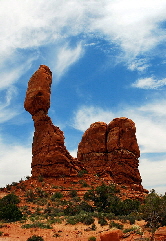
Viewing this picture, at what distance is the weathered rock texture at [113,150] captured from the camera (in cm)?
5038

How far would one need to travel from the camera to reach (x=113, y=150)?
2088 inches

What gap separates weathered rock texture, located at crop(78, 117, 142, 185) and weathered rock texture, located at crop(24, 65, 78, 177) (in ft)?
37.2

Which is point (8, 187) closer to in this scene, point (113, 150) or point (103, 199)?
point (103, 199)

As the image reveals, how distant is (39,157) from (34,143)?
300 centimetres

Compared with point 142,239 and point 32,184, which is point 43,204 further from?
point 142,239

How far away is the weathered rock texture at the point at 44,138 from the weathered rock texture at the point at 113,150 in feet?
37.2

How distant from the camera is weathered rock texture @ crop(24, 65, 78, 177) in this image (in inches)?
1556

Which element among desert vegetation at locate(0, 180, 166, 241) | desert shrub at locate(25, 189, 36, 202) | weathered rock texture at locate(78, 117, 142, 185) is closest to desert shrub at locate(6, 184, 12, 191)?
desert vegetation at locate(0, 180, 166, 241)

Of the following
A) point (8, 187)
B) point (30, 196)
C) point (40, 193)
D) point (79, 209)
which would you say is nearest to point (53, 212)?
point (79, 209)

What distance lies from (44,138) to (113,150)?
685 inches

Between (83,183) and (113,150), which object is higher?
(113,150)

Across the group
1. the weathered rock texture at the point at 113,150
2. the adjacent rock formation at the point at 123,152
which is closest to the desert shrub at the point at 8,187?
the weathered rock texture at the point at 113,150

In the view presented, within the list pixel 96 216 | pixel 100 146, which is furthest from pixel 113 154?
pixel 96 216

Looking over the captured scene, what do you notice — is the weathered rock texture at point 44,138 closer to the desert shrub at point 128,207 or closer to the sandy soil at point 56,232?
the desert shrub at point 128,207
